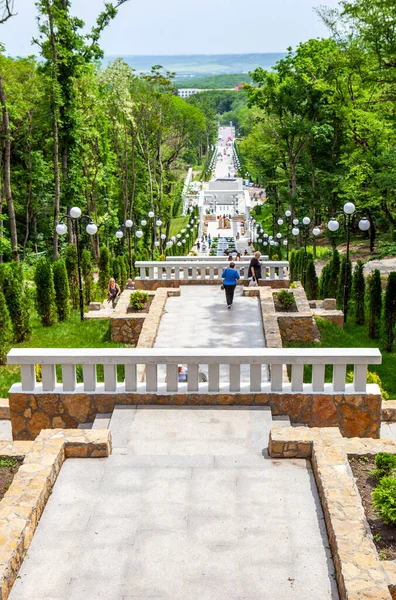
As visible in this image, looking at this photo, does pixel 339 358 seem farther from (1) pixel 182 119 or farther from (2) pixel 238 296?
(1) pixel 182 119

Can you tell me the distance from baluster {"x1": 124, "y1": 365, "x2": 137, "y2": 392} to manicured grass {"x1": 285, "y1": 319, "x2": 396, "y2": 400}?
4921mm


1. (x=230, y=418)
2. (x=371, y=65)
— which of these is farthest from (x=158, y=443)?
(x=371, y=65)

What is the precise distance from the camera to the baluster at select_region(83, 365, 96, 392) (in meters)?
8.59

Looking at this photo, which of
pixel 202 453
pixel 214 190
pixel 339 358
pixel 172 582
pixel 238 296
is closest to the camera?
pixel 172 582

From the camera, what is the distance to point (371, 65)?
64.3 ft

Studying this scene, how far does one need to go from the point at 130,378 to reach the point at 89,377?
0.54 meters

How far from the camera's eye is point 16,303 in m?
16.3

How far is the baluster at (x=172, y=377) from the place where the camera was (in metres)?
8.60

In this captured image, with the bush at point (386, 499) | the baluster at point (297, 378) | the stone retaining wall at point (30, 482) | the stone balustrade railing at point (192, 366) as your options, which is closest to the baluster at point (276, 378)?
the stone balustrade railing at point (192, 366)

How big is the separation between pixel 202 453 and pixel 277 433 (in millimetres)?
966

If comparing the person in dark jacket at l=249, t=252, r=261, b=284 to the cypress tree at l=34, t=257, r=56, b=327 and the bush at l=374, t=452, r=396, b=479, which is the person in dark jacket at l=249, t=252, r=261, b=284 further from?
the bush at l=374, t=452, r=396, b=479

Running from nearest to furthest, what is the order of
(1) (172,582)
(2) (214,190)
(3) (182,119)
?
1. (1) (172,582)
2. (3) (182,119)
3. (2) (214,190)

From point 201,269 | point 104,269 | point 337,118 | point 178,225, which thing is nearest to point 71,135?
point 104,269

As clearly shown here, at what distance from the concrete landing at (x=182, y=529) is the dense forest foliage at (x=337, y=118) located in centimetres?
1468
